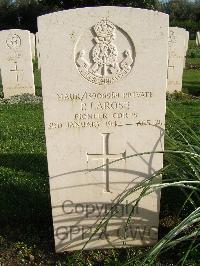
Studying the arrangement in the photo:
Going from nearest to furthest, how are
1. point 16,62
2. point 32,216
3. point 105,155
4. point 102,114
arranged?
point 102,114 → point 105,155 → point 32,216 → point 16,62

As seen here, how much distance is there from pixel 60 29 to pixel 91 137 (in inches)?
33.9

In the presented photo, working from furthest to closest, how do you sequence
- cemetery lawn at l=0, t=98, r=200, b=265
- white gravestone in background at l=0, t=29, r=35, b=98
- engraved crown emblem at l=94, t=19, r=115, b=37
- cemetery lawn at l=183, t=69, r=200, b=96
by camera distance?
cemetery lawn at l=183, t=69, r=200, b=96 → white gravestone in background at l=0, t=29, r=35, b=98 → cemetery lawn at l=0, t=98, r=200, b=265 → engraved crown emblem at l=94, t=19, r=115, b=37

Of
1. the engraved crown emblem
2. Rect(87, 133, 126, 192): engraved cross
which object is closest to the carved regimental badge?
the engraved crown emblem

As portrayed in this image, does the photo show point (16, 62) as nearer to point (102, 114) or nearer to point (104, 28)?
point (102, 114)

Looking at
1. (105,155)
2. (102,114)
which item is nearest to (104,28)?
(102,114)

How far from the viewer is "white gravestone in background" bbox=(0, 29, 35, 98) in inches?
396

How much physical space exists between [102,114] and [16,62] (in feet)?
25.5

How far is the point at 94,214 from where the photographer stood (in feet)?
11.1

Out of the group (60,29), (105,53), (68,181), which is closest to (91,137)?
(68,181)

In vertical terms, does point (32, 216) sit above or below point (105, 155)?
below

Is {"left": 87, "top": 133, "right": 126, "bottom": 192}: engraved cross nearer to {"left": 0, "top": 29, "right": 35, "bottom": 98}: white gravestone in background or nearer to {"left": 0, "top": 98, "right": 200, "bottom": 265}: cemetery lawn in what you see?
{"left": 0, "top": 98, "right": 200, "bottom": 265}: cemetery lawn

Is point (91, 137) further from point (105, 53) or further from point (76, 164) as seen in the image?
point (105, 53)

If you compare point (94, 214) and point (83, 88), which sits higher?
point (83, 88)

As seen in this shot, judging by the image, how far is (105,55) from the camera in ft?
9.70
